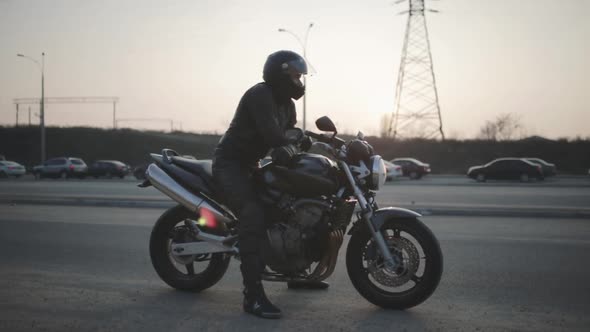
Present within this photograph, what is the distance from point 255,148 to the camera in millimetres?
4547

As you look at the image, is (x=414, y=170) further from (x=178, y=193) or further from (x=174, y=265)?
(x=178, y=193)

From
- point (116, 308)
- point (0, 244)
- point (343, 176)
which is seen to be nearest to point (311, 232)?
point (343, 176)

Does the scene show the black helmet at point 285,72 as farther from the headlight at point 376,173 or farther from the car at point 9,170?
the car at point 9,170

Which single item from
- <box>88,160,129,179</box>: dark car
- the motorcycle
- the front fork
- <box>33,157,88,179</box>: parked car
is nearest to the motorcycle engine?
the motorcycle

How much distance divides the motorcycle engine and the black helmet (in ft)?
2.90

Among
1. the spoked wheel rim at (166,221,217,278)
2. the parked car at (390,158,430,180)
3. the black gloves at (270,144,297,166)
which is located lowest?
the parked car at (390,158,430,180)

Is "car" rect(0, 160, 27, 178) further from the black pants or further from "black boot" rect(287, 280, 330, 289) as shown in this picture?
the black pants

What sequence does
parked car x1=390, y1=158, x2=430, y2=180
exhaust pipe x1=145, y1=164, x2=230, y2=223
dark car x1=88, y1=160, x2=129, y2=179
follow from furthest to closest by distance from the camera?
dark car x1=88, y1=160, x2=129, y2=179 → parked car x1=390, y1=158, x2=430, y2=180 → exhaust pipe x1=145, y1=164, x2=230, y2=223

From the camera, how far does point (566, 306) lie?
4418 millimetres

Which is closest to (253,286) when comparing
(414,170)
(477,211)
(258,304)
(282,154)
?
(258,304)

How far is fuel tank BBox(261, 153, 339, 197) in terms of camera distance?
13.8 feet

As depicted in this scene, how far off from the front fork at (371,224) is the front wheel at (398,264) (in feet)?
0.17

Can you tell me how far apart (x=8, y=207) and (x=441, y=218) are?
1028 cm

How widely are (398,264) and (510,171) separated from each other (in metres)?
33.8
